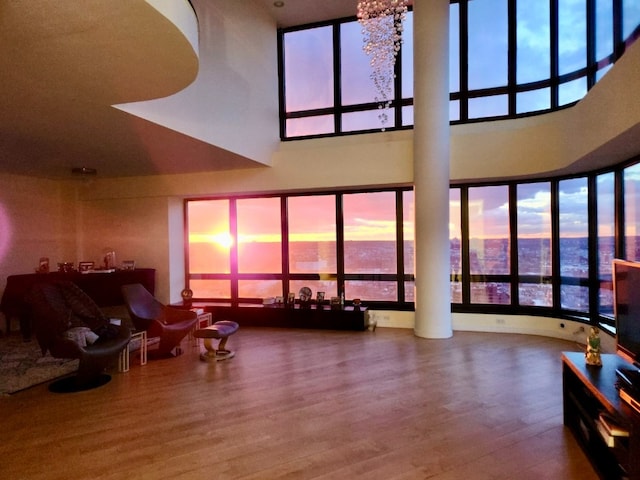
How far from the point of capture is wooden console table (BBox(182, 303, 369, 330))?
22.8 ft

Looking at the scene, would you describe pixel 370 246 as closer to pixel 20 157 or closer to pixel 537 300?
pixel 537 300

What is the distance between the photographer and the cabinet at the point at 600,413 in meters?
2.26

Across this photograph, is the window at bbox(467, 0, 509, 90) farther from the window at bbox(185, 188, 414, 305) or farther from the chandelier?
the window at bbox(185, 188, 414, 305)

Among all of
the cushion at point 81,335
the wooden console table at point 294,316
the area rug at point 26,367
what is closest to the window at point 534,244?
the wooden console table at point 294,316

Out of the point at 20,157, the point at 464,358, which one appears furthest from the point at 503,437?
the point at 20,157

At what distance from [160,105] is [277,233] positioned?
3.87 m

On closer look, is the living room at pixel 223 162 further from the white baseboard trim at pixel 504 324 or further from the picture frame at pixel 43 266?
the picture frame at pixel 43 266

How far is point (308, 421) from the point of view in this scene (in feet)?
11.6

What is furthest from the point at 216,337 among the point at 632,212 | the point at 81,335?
the point at 632,212

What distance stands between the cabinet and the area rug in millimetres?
5471

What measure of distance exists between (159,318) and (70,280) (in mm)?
1649

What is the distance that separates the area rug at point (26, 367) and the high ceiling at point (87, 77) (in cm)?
282

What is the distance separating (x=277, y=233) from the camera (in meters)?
7.82

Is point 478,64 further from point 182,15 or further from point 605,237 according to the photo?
point 182,15
